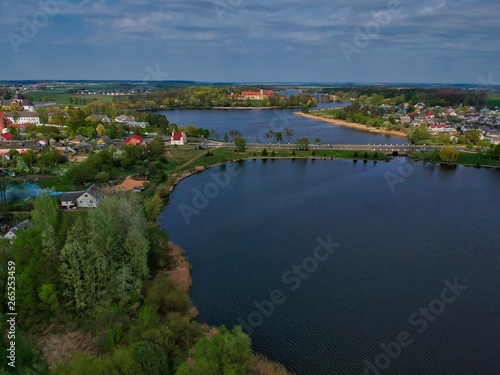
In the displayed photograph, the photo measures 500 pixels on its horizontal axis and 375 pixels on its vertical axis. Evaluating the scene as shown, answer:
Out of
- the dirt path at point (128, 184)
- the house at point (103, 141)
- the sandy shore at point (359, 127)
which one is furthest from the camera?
the sandy shore at point (359, 127)

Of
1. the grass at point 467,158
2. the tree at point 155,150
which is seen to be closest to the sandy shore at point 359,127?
the grass at point 467,158

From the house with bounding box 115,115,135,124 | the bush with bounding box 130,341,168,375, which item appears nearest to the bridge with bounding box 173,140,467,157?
the house with bounding box 115,115,135,124

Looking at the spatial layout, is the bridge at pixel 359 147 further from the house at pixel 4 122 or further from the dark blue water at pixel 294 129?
the house at pixel 4 122

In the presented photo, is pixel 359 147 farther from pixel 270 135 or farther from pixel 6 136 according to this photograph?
pixel 6 136

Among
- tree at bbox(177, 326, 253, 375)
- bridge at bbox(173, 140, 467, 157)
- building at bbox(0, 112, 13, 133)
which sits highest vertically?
building at bbox(0, 112, 13, 133)

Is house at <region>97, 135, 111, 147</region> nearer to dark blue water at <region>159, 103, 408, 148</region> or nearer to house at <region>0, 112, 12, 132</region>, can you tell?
house at <region>0, 112, 12, 132</region>

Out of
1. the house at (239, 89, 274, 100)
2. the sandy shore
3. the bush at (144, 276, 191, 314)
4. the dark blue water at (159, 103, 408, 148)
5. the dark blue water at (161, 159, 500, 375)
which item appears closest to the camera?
the dark blue water at (161, 159, 500, 375)

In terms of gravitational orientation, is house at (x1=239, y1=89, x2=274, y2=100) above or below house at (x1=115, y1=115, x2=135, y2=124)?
above

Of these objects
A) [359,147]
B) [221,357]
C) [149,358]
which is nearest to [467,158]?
[359,147]

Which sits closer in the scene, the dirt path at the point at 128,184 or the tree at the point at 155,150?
the dirt path at the point at 128,184
